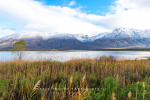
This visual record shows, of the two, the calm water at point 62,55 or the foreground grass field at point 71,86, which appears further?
the calm water at point 62,55

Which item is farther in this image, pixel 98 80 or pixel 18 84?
pixel 98 80

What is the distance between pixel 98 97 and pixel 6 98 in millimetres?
2585

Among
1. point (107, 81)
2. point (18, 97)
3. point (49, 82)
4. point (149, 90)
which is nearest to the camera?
point (149, 90)

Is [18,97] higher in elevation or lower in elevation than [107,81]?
lower

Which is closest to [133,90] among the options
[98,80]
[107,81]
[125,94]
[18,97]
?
[125,94]

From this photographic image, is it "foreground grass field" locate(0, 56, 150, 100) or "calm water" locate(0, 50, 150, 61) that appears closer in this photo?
"foreground grass field" locate(0, 56, 150, 100)

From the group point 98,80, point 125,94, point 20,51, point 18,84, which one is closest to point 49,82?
point 18,84

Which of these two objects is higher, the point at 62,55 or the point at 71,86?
the point at 71,86

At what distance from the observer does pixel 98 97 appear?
2842mm

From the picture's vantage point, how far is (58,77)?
4.79m

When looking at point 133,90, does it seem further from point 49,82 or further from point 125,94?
point 49,82

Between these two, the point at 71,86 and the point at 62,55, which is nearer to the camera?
the point at 71,86

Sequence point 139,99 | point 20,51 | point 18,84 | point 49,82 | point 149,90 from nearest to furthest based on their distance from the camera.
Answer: point 139,99
point 149,90
point 18,84
point 49,82
point 20,51

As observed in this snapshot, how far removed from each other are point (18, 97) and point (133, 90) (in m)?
3.39
